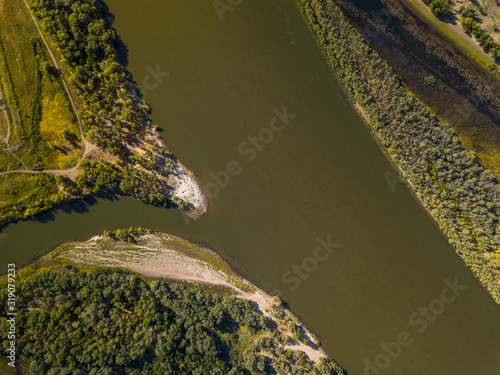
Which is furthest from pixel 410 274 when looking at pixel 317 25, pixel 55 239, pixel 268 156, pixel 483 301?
pixel 55 239

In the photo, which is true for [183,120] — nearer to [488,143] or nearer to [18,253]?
[18,253]

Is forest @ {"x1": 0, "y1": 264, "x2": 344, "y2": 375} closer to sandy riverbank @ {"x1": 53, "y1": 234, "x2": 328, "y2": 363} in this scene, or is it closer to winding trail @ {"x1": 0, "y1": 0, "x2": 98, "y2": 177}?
sandy riverbank @ {"x1": 53, "y1": 234, "x2": 328, "y2": 363}

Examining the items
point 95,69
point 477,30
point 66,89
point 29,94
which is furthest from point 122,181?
point 477,30

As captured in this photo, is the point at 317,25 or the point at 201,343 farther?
the point at 317,25

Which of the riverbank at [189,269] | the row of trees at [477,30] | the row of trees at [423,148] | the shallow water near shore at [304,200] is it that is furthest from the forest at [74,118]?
the row of trees at [477,30]

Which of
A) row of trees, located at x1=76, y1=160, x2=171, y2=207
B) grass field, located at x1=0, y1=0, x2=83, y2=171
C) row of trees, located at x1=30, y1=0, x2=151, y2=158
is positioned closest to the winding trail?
grass field, located at x1=0, y1=0, x2=83, y2=171

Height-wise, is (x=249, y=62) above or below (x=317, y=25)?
below
